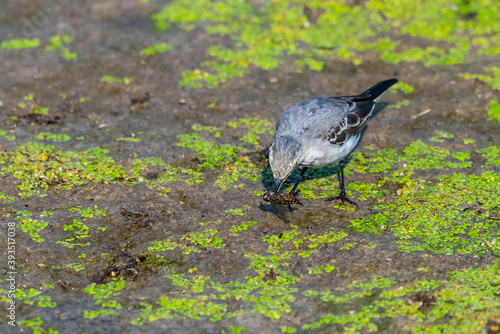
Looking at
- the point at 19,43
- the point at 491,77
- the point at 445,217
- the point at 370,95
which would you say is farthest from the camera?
the point at 19,43

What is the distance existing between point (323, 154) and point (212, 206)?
63.7 inches

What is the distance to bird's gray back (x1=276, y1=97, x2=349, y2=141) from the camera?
7.11 metres

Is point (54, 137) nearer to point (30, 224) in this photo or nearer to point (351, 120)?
point (30, 224)

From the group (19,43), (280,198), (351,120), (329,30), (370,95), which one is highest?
(329,30)

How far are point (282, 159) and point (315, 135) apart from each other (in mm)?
724

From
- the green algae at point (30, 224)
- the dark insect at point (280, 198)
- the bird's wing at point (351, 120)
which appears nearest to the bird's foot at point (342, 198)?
the dark insect at point (280, 198)

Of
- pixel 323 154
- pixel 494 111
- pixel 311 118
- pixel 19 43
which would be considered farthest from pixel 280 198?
pixel 19 43

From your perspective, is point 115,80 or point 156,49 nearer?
point 115,80

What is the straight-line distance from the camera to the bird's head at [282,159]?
661cm

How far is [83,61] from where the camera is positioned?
Answer: 11039 millimetres

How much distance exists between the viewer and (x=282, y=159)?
6.61 metres

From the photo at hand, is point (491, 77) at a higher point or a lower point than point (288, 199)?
higher

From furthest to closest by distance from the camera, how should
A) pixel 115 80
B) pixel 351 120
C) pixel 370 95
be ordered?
pixel 115 80
pixel 370 95
pixel 351 120

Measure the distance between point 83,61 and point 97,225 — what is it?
17.0 ft
